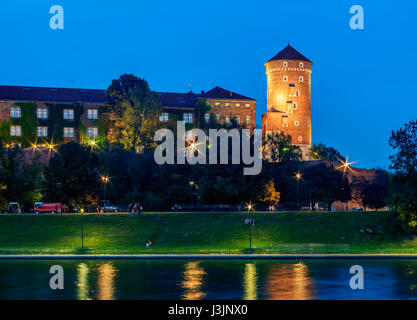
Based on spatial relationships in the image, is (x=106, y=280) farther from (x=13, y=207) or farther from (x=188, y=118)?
(x=188, y=118)

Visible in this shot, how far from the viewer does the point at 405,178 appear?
60.0 meters

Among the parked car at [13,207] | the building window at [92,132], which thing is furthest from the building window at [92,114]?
the parked car at [13,207]

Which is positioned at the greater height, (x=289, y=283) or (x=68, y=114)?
(x=68, y=114)

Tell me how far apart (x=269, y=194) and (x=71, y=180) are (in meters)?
22.7

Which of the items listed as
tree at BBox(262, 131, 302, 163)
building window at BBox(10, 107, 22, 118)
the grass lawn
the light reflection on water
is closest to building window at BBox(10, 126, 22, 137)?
building window at BBox(10, 107, 22, 118)

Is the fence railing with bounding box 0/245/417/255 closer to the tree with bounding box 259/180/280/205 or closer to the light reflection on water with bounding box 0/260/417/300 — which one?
the light reflection on water with bounding box 0/260/417/300

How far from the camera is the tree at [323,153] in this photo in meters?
107

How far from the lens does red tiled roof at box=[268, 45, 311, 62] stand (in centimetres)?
12113

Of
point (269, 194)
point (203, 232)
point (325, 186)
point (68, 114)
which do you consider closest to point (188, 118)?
point (68, 114)

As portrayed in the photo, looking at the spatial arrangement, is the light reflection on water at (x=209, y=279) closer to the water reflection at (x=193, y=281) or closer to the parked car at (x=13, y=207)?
the water reflection at (x=193, y=281)

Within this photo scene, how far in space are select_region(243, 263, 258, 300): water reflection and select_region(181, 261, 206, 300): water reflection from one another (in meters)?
2.68
